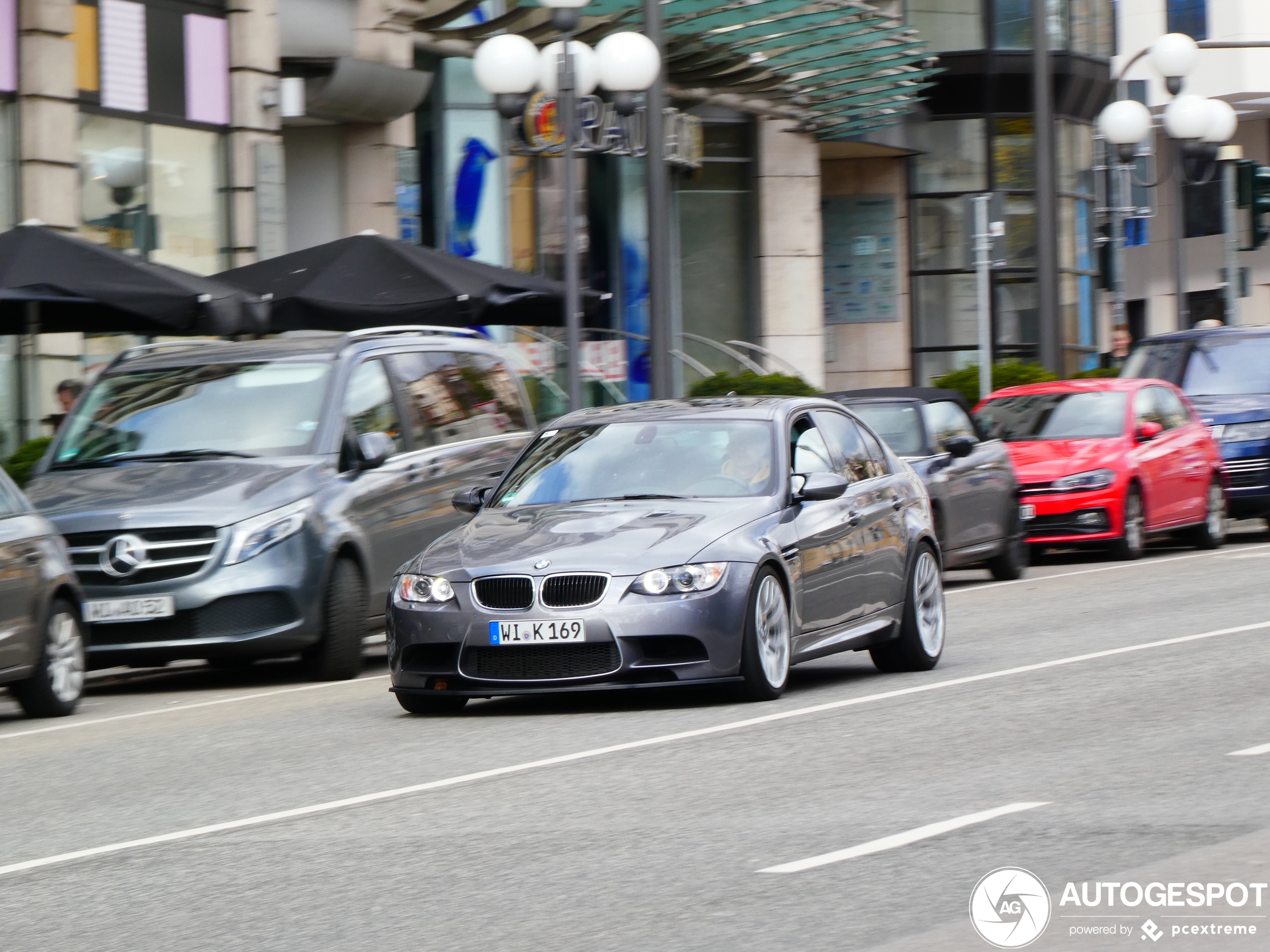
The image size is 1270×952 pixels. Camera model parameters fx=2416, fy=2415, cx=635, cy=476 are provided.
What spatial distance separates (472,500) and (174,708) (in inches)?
78.5

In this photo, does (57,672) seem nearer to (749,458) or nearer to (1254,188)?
(749,458)

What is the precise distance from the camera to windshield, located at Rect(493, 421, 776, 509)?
11.5m

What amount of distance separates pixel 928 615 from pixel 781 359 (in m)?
23.3

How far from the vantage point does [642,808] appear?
8.02 m

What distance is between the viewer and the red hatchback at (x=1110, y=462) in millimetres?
21109

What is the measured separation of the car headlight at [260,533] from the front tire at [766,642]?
3.07 meters

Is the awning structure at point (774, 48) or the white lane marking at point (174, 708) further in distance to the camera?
the awning structure at point (774, 48)

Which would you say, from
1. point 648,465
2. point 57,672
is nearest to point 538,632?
point 648,465

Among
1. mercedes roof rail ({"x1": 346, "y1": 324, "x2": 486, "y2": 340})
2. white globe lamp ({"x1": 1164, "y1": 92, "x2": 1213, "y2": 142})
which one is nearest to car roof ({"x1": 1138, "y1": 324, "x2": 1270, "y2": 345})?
white globe lamp ({"x1": 1164, "y1": 92, "x2": 1213, "y2": 142})

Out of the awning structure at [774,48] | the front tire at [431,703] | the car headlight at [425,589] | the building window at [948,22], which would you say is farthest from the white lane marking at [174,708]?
the building window at [948,22]

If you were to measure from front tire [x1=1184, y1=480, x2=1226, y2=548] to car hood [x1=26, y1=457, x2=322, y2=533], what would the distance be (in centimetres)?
1150

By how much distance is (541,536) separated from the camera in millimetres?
10938

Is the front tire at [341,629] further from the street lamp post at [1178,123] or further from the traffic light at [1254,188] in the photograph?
the traffic light at [1254,188]

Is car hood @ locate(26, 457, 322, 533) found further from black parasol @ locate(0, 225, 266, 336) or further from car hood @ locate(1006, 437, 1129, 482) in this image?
car hood @ locate(1006, 437, 1129, 482)
